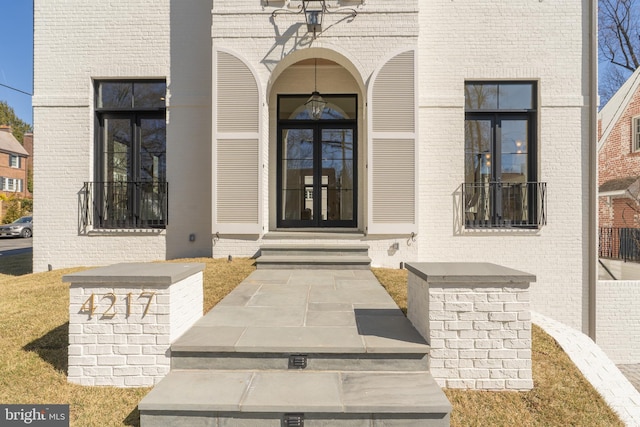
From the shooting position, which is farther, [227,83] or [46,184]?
[46,184]

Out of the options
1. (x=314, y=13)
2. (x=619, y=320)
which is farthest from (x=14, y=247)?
(x=619, y=320)

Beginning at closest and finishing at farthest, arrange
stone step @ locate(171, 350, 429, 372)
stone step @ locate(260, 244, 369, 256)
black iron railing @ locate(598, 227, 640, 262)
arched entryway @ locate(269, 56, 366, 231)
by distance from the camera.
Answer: stone step @ locate(171, 350, 429, 372)
stone step @ locate(260, 244, 369, 256)
arched entryway @ locate(269, 56, 366, 231)
black iron railing @ locate(598, 227, 640, 262)

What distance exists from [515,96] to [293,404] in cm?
687

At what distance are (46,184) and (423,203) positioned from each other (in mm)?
7288

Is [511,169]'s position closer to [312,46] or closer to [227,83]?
[312,46]

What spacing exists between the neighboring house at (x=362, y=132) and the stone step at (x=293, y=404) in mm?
3747

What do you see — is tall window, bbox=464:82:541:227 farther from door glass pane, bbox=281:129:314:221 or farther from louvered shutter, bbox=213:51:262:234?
louvered shutter, bbox=213:51:262:234

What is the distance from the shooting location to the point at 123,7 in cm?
642

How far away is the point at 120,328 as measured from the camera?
247cm

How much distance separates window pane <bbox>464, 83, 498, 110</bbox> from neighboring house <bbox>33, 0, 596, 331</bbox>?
20 mm

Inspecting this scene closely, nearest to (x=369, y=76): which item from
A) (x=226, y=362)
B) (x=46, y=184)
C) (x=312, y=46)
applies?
(x=312, y=46)

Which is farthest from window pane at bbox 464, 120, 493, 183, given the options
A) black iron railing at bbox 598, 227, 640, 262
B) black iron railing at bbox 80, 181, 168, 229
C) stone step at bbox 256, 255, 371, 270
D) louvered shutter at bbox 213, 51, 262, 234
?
black iron railing at bbox 80, 181, 168, 229

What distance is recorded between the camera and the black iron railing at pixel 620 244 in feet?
26.9

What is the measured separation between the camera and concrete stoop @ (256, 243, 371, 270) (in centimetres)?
540
